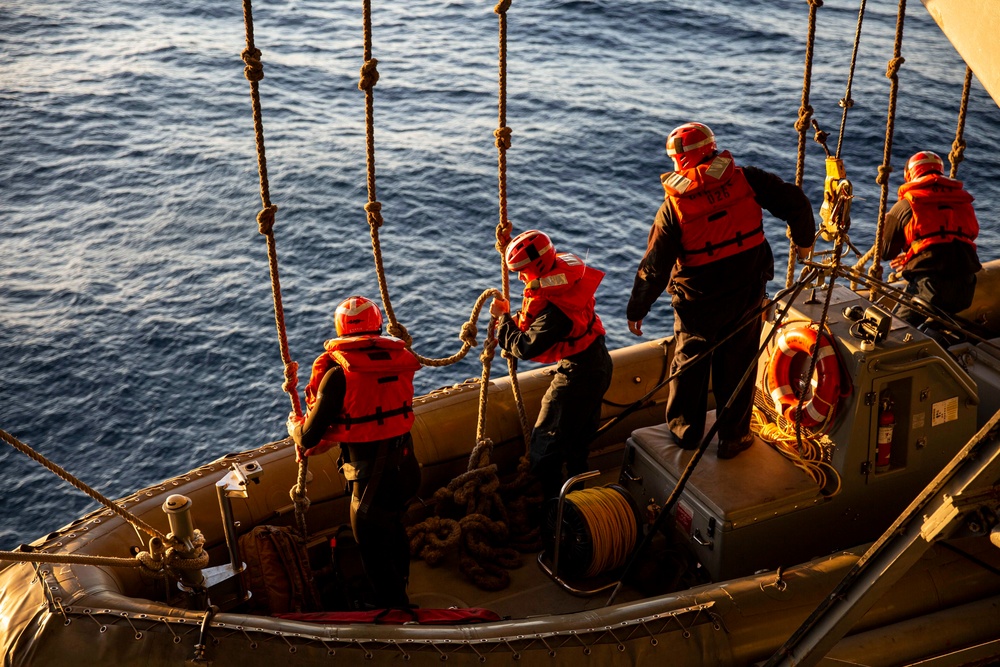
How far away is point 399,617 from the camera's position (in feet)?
12.8

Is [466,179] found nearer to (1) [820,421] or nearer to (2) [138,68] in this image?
(2) [138,68]

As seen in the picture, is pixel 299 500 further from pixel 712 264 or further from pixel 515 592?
pixel 712 264

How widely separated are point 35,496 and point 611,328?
6.02 meters

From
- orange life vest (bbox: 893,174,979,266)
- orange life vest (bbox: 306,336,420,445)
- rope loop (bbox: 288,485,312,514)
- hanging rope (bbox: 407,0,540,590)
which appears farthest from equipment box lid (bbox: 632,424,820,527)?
orange life vest (bbox: 893,174,979,266)

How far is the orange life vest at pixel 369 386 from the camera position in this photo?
4109 mm

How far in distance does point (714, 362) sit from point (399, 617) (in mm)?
1878

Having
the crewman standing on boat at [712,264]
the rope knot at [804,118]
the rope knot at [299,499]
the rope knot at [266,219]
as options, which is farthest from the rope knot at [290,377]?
the rope knot at [804,118]

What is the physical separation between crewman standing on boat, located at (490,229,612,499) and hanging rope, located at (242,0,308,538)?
3.15 feet

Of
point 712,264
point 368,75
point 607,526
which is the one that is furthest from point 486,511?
point 368,75

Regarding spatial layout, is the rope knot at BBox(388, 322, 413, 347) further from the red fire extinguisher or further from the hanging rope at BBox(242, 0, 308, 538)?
the red fire extinguisher

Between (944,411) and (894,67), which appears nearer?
(944,411)

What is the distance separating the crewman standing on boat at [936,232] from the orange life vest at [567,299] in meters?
2.14

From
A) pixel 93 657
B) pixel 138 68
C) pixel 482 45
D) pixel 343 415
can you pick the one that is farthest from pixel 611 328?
pixel 138 68

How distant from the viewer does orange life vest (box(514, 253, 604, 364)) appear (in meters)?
4.52
